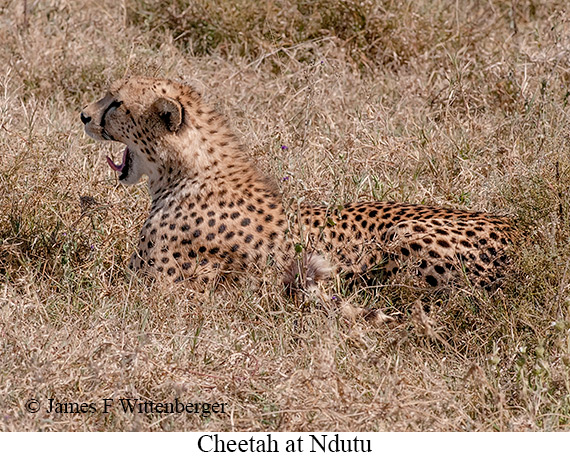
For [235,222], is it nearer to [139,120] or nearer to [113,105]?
[139,120]

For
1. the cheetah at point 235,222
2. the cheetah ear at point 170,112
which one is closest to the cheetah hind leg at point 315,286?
the cheetah at point 235,222

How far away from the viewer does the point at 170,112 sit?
3990mm

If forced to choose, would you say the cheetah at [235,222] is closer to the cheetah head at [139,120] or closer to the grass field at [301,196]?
the cheetah head at [139,120]

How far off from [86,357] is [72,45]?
3.01 metres

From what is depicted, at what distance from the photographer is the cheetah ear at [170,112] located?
13.1 feet

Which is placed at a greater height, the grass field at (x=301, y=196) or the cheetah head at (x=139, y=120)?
the cheetah head at (x=139, y=120)

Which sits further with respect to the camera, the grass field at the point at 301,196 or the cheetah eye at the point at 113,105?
the cheetah eye at the point at 113,105

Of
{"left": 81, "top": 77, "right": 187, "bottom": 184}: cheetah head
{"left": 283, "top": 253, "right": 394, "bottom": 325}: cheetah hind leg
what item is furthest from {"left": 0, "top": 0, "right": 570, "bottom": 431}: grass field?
{"left": 81, "top": 77, "right": 187, "bottom": 184}: cheetah head

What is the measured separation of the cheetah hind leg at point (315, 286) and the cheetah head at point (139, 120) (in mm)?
720

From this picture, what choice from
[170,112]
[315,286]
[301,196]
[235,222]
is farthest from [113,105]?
[315,286]

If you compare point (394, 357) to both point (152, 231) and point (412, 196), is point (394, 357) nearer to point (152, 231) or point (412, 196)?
point (152, 231)

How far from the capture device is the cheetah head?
4.03 meters

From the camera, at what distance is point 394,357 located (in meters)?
3.31

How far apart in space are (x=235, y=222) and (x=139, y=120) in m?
0.55
